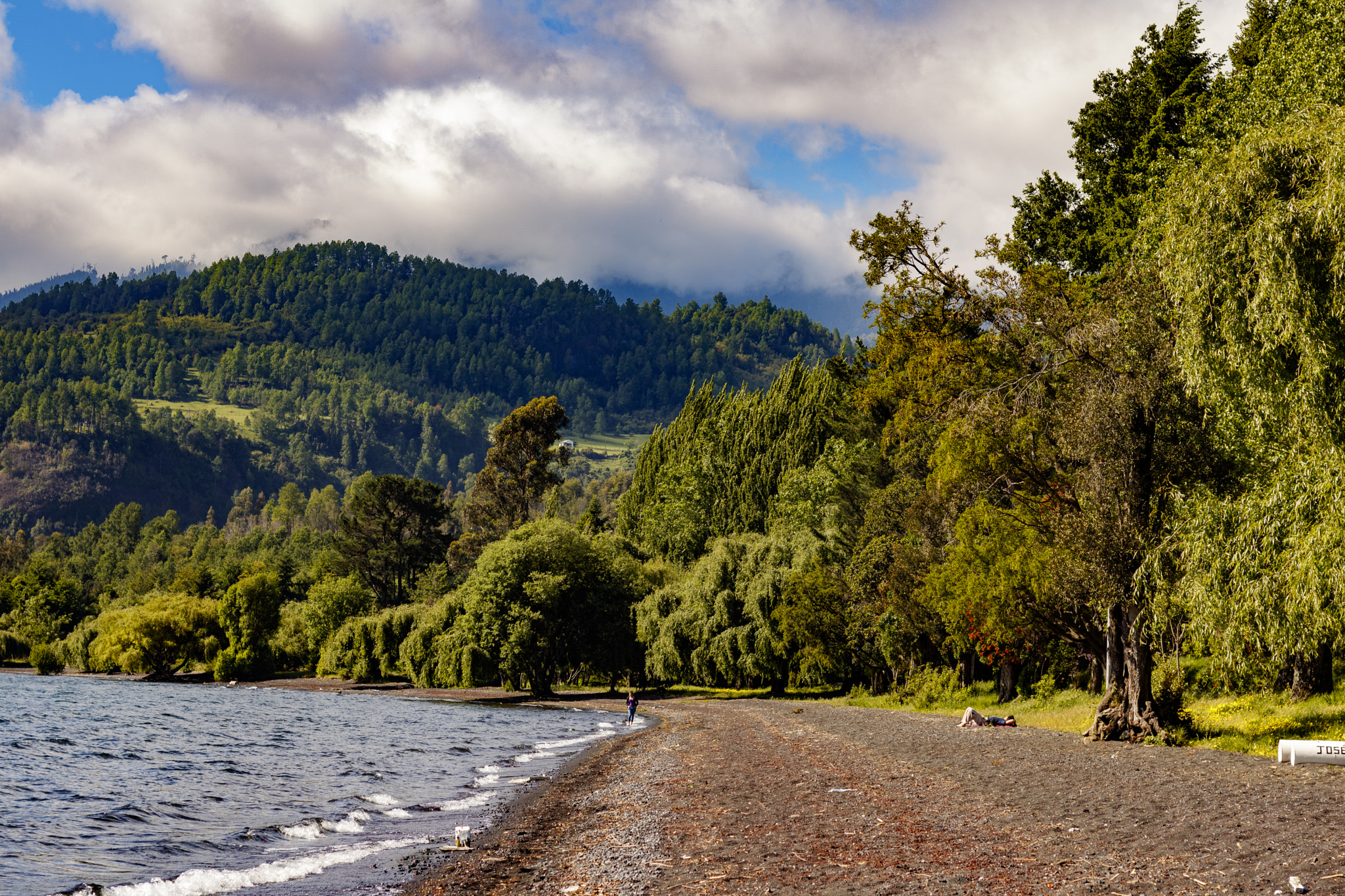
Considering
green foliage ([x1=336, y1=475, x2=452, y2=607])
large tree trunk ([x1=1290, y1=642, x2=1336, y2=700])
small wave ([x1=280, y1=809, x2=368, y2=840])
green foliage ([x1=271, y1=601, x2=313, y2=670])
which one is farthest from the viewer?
green foliage ([x1=336, y1=475, x2=452, y2=607])

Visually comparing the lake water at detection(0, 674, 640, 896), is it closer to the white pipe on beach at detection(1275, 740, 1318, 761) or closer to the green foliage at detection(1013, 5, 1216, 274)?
the white pipe on beach at detection(1275, 740, 1318, 761)

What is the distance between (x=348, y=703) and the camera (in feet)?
216

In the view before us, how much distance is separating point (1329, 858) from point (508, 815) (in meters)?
14.1

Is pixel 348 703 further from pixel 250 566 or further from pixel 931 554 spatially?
pixel 250 566

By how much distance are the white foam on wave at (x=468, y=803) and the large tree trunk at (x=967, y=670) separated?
98.1ft

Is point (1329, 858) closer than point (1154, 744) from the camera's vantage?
Yes

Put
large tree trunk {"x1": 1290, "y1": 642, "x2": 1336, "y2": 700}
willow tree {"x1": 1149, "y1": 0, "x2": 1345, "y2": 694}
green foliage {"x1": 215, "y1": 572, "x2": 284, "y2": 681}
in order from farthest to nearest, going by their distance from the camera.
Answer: green foliage {"x1": 215, "y1": 572, "x2": 284, "y2": 681} → large tree trunk {"x1": 1290, "y1": 642, "x2": 1336, "y2": 700} → willow tree {"x1": 1149, "y1": 0, "x2": 1345, "y2": 694}

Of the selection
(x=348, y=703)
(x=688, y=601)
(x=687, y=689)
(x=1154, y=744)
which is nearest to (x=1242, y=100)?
(x=1154, y=744)

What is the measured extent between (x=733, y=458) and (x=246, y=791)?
6551 cm

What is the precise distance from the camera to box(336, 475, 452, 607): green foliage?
11669 cm

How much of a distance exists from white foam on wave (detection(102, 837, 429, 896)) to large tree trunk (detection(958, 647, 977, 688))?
118 ft

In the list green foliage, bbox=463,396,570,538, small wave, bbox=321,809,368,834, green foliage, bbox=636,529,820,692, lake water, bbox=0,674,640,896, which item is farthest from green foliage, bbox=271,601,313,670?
small wave, bbox=321,809,368,834

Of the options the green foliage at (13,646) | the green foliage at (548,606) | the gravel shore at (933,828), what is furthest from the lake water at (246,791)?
the green foliage at (13,646)

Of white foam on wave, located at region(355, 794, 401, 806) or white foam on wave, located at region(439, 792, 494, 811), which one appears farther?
white foam on wave, located at region(355, 794, 401, 806)
